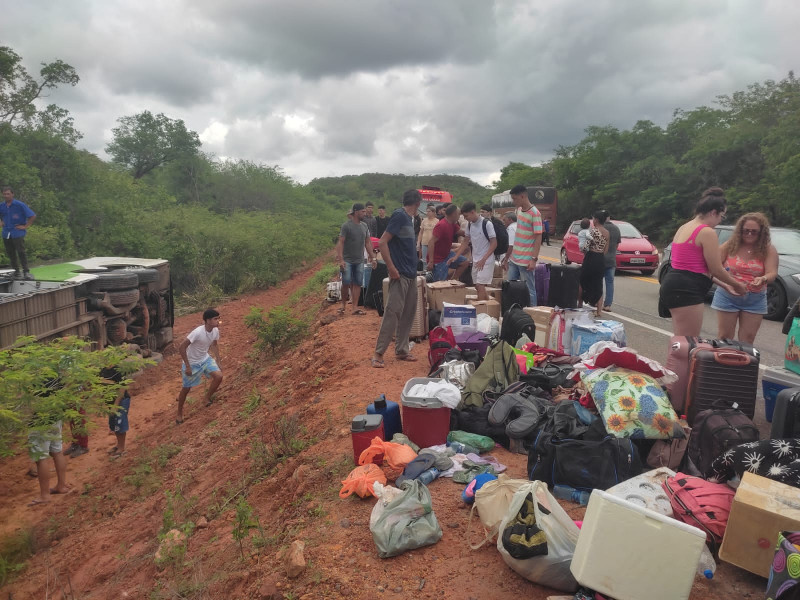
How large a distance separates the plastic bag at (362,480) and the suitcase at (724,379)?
262 centimetres

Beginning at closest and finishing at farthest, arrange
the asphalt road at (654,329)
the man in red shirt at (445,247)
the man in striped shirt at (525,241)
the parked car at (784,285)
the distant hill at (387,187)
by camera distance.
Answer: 1. the asphalt road at (654,329)
2. the man in striped shirt at (525,241)
3. the parked car at (784,285)
4. the man in red shirt at (445,247)
5. the distant hill at (387,187)

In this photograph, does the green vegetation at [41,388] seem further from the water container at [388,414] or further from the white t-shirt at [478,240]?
the white t-shirt at [478,240]

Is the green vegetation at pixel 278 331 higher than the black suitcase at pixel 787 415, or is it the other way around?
the black suitcase at pixel 787 415

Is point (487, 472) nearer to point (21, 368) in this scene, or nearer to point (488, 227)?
point (21, 368)

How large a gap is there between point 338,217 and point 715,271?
41870mm

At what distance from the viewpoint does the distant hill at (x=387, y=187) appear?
81713 millimetres

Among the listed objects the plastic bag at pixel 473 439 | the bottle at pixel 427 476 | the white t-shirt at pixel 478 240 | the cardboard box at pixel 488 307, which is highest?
the white t-shirt at pixel 478 240

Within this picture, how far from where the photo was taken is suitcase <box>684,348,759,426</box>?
4.49 meters

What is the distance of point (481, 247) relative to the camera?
8633mm

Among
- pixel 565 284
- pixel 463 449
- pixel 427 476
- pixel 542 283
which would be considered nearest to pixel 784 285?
pixel 565 284

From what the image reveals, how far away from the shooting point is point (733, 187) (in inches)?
963

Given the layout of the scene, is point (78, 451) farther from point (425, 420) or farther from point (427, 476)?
point (427, 476)

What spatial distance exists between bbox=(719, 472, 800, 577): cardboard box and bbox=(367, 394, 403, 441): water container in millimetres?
2537

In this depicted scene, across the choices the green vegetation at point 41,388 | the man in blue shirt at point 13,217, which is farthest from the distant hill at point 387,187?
the green vegetation at point 41,388
